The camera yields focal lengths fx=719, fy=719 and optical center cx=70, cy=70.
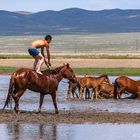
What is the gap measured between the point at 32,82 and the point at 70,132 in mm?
3665

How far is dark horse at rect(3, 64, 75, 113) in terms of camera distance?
18469mm

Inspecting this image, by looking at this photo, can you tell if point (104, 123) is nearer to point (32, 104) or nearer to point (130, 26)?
point (32, 104)

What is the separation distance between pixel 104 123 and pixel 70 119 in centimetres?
101

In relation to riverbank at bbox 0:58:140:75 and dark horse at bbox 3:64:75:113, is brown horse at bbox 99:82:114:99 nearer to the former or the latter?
dark horse at bbox 3:64:75:113

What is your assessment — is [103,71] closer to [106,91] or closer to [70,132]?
[106,91]

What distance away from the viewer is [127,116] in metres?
Answer: 18.3

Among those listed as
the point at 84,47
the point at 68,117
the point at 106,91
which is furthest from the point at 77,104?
the point at 84,47

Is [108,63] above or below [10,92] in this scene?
below

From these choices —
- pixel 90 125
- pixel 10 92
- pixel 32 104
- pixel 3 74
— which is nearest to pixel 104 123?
pixel 90 125

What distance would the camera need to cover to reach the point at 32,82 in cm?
1872

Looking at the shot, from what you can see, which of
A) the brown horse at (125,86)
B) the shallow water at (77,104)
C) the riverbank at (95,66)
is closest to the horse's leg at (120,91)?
the brown horse at (125,86)

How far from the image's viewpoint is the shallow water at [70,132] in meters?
14.6

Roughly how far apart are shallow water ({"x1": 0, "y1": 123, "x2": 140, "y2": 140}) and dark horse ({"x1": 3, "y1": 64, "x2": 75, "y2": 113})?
228 centimetres

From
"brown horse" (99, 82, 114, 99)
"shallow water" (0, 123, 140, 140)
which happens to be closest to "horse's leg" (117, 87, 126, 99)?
"brown horse" (99, 82, 114, 99)
